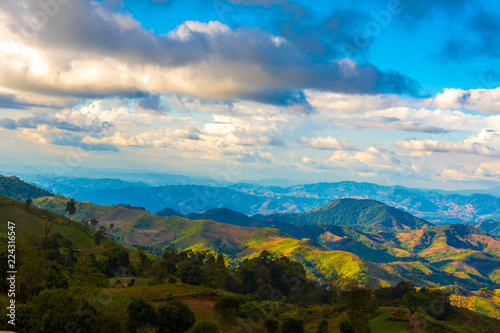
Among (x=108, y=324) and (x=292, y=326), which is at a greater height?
(x=108, y=324)

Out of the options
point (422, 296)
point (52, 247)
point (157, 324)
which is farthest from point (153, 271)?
point (422, 296)

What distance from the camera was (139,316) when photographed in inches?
2457

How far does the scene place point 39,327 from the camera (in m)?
57.2

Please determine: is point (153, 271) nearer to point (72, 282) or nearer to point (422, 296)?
point (72, 282)

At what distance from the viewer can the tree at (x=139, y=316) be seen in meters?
62.6

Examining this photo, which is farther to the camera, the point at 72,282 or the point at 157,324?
the point at 72,282

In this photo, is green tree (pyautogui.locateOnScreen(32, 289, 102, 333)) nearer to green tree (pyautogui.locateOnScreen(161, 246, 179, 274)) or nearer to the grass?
the grass

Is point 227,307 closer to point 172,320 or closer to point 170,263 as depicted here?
point 172,320

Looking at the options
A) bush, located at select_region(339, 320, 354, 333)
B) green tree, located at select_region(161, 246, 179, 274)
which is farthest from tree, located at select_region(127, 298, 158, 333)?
green tree, located at select_region(161, 246, 179, 274)

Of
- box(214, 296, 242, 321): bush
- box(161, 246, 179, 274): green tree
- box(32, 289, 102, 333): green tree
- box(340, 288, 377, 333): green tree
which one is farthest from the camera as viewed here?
box(161, 246, 179, 274): green tree

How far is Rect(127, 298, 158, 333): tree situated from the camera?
62.6 m

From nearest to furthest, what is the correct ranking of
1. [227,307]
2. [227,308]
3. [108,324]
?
[108,324]
[227,307]
[227,308]

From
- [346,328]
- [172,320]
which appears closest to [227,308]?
[172,320]

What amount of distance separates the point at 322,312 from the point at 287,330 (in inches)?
1981
